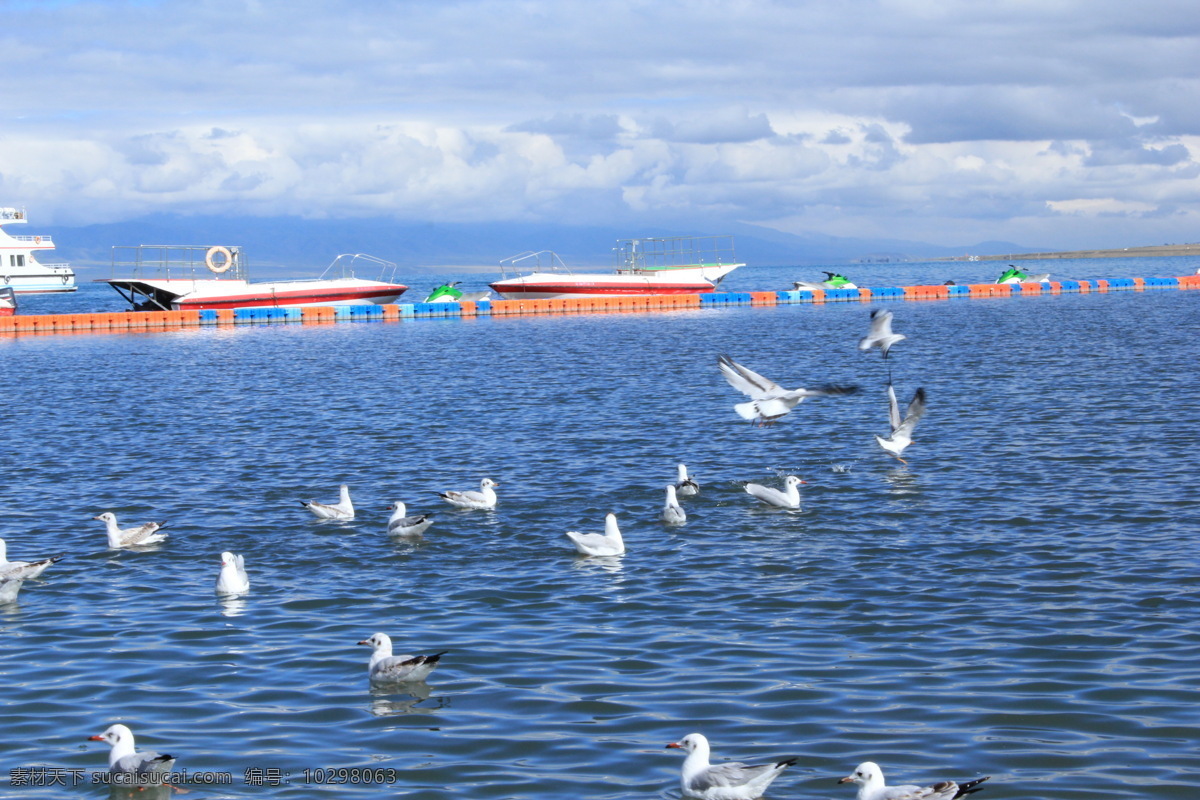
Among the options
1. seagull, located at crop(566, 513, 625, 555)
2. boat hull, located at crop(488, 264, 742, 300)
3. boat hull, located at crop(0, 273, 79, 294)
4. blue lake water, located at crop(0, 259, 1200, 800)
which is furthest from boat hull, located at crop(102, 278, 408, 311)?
seagull, located at crop(566, 513, 625, 555)

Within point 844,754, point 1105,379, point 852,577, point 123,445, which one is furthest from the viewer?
point 1105,379

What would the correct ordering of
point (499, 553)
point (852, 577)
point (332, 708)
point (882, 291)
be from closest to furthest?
point (332, 708) → point (852, 577) → point (499, 553) → point (882, 291)

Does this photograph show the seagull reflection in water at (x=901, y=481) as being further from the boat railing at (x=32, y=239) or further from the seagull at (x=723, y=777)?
the boat railing at (x=32, y=239)

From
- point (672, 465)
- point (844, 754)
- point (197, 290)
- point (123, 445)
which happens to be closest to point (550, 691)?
point (844, 754)

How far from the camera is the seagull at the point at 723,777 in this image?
795 centimetres

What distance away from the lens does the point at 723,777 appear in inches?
314

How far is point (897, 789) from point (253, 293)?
207 ft

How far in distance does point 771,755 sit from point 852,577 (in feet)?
15.5

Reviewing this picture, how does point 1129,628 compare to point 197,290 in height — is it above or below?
below

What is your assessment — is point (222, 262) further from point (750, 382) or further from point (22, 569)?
point (22, 569)

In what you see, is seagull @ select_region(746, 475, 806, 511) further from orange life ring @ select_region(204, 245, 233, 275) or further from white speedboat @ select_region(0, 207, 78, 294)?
white speedboat @ select_region(0, 207, 78, 294)

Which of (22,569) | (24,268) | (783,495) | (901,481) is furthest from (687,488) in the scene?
(24,268)

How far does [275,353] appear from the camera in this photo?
46625 millimetres

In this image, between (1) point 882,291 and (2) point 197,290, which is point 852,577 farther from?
(1) point 882,291
